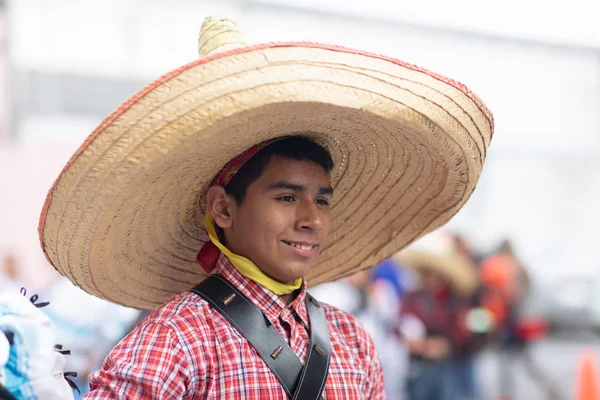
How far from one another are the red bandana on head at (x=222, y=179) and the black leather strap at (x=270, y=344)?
14 cm

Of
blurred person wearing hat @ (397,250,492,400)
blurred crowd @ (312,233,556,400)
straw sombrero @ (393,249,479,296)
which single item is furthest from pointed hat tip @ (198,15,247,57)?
straw sombrero @ (393,249,479,296)

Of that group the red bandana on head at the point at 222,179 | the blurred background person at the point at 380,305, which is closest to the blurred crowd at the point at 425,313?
the blurred background person at the point at 380,305

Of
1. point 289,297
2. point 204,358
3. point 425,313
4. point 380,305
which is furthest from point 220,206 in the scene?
point 425,313

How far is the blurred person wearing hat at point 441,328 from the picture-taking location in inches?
285

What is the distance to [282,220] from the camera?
213 centimetres

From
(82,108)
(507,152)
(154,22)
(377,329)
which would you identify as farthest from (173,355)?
(507,152)

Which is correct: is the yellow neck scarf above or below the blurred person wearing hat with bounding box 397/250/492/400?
above

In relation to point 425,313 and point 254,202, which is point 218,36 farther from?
point 425,313

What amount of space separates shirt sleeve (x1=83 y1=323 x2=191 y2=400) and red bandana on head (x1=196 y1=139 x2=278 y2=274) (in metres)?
0.38

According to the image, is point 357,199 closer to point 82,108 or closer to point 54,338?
point 54,338

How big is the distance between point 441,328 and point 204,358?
5534 millimetres

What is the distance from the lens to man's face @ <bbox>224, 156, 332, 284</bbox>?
7.03 ft

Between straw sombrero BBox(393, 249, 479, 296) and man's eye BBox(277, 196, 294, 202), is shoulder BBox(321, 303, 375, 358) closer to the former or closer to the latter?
man's eye BBox(277, 196, 294, 202)

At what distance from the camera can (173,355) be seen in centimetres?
192
